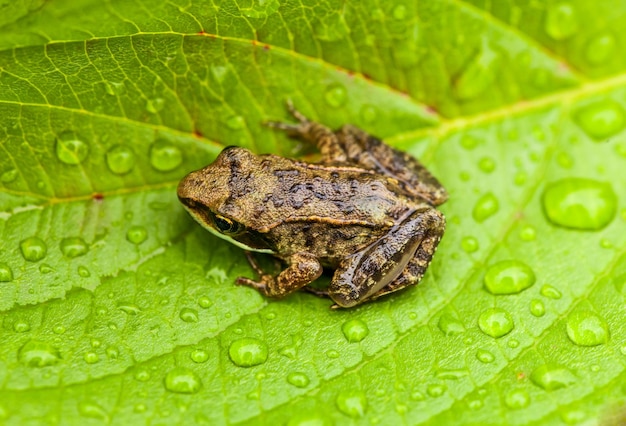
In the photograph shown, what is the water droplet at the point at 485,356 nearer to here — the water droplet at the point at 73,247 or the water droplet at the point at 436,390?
the water droplet at the point at 436,390

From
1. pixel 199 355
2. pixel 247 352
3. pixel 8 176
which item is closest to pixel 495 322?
pixel 247 352

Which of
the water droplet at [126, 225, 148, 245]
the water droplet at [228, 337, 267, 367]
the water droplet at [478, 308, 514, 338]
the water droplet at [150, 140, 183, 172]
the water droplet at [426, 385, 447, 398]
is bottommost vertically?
the water droplet at [228, 337, 267, 367]

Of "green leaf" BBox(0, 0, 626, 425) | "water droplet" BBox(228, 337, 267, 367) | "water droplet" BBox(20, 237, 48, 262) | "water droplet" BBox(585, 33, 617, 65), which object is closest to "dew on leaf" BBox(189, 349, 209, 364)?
"green leaf" BBox(0, 0, 626, 425)

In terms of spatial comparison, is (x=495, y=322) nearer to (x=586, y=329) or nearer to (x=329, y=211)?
(x=586, y=329)

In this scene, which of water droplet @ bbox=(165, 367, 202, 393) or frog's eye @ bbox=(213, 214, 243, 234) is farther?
frog's eye @ bbox=(213, 214, 243, 234)

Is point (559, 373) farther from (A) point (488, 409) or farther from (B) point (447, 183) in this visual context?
(B) point (447, 183)

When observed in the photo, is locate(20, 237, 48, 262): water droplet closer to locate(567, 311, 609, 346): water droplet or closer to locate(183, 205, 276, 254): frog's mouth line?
locate(183, 205, 276, 254): frog's mouth line
